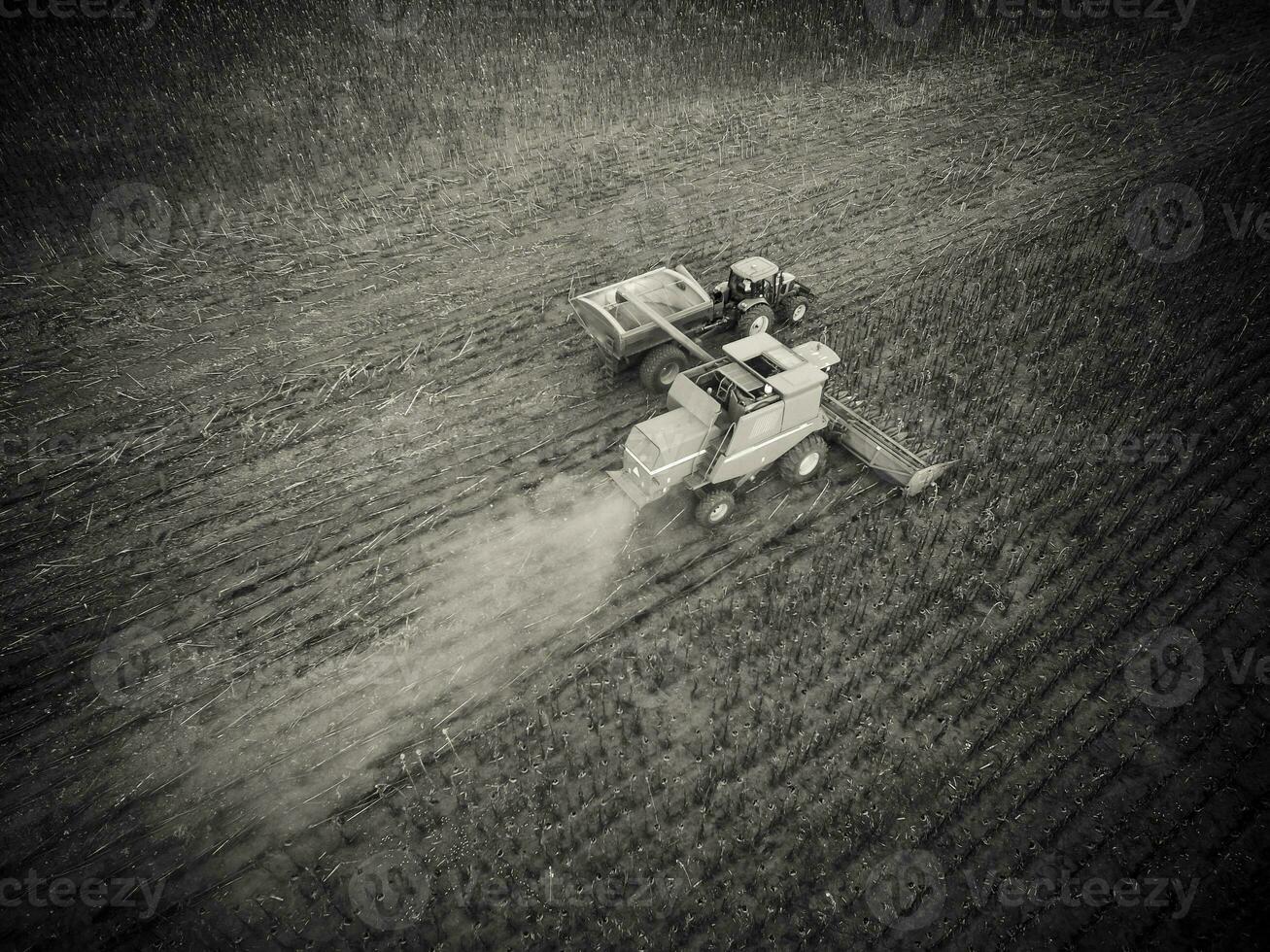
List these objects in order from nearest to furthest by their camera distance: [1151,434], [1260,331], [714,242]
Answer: [1151,434], [1260,331], [714,242]

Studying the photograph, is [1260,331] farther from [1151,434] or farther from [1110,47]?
[1110,47]

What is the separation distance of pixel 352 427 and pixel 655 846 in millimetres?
7142

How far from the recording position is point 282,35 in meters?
21.4

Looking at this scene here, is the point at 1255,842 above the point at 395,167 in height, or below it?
below

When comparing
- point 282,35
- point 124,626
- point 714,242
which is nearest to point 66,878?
point 124,626
